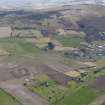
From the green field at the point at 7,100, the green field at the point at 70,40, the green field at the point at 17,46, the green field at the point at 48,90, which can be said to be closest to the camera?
the green field at the point at 7,100

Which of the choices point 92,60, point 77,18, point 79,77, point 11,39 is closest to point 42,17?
point 77,18

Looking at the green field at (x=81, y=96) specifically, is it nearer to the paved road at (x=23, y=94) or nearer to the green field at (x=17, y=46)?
the paved road at (x=23, y=94)

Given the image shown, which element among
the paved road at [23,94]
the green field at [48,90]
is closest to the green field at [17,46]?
the green field at [48,90]

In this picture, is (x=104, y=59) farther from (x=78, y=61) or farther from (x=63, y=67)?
(x=63, y=67)

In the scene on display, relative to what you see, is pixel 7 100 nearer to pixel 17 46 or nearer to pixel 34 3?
pixel 17 46

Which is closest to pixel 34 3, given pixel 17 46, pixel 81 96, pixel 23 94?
pixel 17 46
